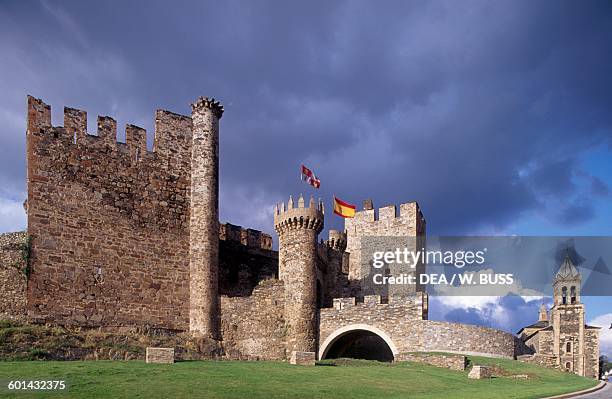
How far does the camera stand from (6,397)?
1764cm

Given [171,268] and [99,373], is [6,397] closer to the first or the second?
[99,373]

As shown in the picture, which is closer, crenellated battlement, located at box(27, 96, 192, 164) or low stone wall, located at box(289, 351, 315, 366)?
low stone wall, located at box(289, 351, 315, 366)

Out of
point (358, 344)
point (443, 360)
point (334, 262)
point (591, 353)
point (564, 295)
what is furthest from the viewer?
point (564, 295)

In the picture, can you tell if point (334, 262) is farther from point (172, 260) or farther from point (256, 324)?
point (172, 260)

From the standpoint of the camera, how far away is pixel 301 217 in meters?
40.9

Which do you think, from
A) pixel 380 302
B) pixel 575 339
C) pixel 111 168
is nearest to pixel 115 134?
pixel 111 168

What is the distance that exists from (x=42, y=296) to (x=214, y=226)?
967 centimetres

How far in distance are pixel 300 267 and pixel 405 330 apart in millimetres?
6984

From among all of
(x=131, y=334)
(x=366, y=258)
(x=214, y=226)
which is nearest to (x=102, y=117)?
(x=214, y=226)

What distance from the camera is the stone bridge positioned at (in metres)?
37.7

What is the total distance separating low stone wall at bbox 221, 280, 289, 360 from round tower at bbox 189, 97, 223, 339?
28.6 inches

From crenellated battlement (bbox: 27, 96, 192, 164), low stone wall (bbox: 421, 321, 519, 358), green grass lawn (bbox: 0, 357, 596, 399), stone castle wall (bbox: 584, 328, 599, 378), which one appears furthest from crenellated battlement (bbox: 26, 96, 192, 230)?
stone castle wall (bbox: 584, 328, 599, 378)

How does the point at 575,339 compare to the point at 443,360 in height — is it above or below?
below

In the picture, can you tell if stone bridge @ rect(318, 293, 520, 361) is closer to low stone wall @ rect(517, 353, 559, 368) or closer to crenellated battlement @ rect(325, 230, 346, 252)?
low stone wall @ rect(517, 353, 559, 368)
